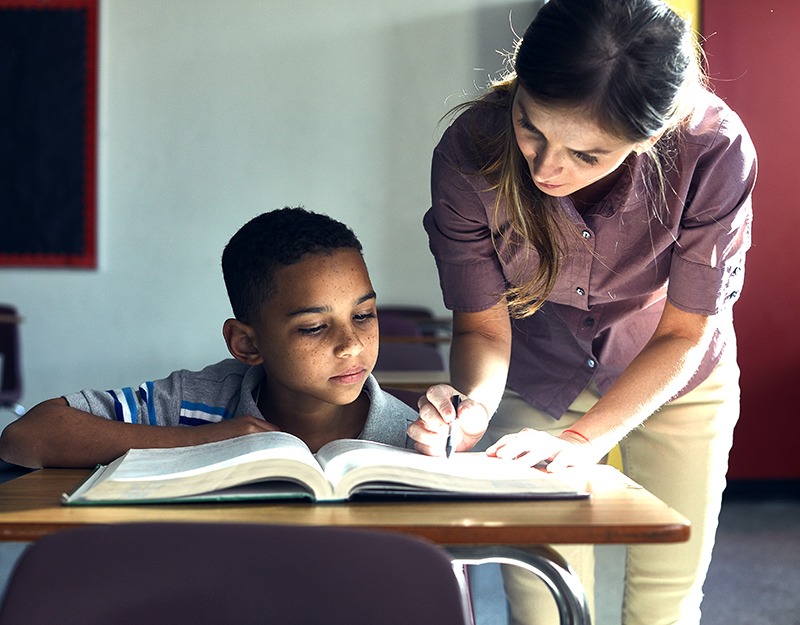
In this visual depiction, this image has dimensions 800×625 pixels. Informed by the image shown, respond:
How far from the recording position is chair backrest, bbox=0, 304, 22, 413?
4129mm

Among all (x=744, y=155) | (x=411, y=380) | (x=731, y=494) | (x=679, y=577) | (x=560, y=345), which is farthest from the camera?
(x=731, y=494)

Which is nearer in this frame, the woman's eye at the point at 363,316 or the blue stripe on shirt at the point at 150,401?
the blue stripe on shirt at the point at 150,401

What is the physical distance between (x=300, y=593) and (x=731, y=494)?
13.2 ft

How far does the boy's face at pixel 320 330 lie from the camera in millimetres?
1476

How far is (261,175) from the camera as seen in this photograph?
16.3 feet

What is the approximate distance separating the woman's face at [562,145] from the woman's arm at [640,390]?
11.1 inches

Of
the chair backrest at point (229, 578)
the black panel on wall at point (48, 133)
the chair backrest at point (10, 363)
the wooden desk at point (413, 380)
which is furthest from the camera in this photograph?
the black panel on wall at point (48, 133)

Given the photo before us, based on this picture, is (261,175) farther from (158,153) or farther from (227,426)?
(227,426)

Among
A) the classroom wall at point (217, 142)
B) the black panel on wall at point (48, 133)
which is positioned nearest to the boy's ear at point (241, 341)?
the classroom wall at point (217, 142)

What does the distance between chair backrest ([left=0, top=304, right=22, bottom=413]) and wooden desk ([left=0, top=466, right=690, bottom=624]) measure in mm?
3264

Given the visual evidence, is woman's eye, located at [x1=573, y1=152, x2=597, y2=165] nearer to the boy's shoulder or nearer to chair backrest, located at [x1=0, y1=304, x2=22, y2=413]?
the boy's shoulder

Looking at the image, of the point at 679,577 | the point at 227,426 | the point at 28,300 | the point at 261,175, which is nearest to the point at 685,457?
the point at 679,577

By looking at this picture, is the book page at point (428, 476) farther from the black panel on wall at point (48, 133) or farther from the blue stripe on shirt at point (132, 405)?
the black panel on wall at point (48, 133)

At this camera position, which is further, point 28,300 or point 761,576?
point 28,300
